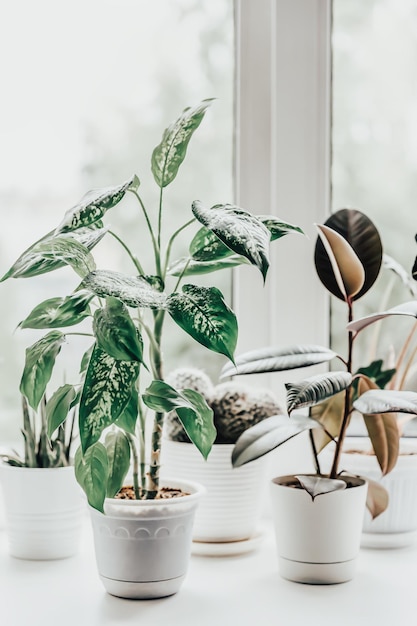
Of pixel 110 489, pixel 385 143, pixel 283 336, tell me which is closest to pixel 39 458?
pixel 110 489

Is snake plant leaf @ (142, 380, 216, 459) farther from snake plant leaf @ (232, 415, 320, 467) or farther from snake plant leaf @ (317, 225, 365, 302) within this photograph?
snake plant leaf @ (317, 225, 365, 302)

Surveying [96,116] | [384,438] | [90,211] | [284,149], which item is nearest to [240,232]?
[90,211]

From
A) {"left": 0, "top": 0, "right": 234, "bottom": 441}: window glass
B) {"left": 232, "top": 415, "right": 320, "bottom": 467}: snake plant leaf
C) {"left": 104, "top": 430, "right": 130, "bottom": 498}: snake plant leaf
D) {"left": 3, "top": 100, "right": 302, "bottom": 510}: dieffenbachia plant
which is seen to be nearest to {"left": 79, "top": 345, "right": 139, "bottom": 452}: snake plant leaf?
{"left": 3, "top": 100, "right": 302, "bottom": 510}: dieffenbachia plant

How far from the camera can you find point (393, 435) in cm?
118

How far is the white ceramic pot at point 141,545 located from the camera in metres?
1.06

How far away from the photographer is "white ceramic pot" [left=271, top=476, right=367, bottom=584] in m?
1.14

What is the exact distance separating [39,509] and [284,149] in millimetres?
808

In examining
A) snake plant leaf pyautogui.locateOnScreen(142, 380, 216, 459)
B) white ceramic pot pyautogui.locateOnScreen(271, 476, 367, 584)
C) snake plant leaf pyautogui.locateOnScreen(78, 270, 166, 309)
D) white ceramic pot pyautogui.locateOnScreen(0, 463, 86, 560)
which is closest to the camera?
snake plant leaf pyautogui.locateOnScreen(78, 270, 166, 309)

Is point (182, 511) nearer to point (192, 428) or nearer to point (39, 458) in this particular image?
point (192, 428)

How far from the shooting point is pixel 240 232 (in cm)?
93

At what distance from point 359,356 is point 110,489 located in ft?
2.30

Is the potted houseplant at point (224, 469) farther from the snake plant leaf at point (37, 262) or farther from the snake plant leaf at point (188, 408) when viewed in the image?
the snake plant leaf at point (37, 262)

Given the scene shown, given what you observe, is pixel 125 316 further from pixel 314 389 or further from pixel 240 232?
pixel 314 389

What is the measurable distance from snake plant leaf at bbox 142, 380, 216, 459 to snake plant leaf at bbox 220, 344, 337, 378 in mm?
62
